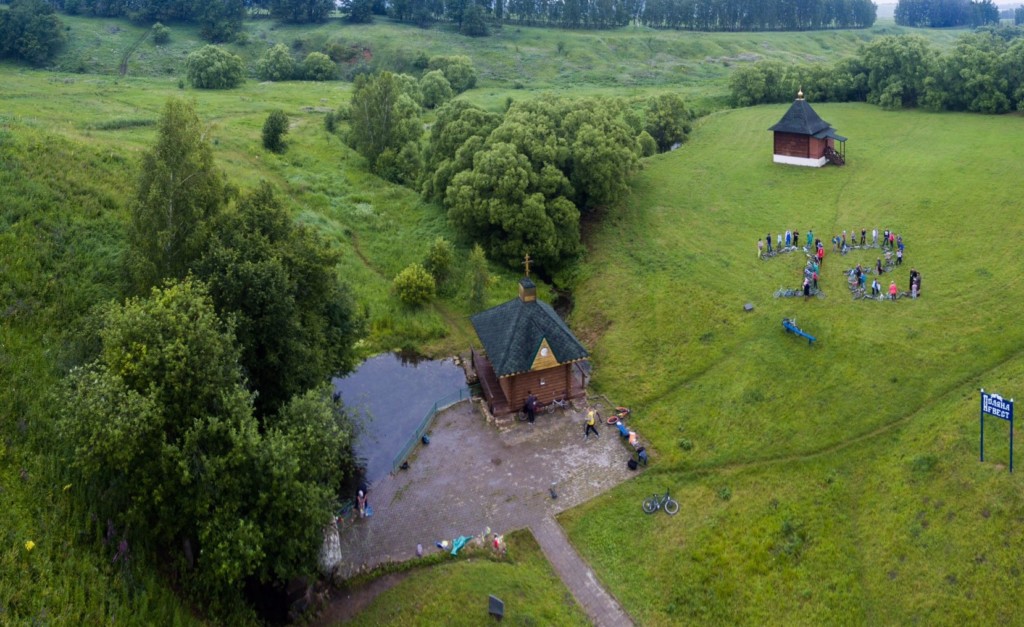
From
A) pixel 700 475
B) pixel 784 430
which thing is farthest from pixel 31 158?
pixel 784 430

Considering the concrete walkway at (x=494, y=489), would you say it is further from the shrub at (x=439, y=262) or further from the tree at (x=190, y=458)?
the shrub at (x=439, y=262)

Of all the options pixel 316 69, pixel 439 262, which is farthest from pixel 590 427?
pixel 316 69

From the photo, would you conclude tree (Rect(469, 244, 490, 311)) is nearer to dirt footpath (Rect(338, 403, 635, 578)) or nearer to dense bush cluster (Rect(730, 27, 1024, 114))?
dirt footpath (Rect(338, 403, 635, 578))

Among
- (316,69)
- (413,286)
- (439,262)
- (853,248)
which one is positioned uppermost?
(316,69)

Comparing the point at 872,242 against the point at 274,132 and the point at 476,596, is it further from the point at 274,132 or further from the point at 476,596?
the point at 274,132

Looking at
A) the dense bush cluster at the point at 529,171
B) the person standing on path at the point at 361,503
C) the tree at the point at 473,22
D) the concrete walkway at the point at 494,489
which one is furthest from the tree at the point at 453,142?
the tree at the point at 473,22

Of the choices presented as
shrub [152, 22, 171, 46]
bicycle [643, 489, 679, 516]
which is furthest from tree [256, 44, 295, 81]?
bicycle [643, 489, 679, 516]
